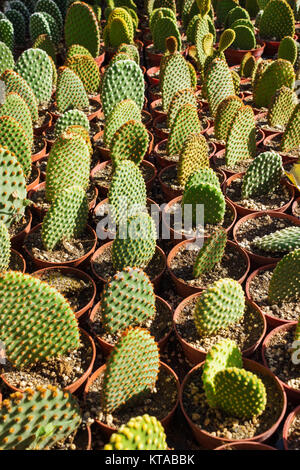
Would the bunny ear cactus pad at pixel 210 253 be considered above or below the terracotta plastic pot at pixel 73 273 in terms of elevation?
above

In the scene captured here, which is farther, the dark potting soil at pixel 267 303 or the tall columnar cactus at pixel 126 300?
the dark potting soil at pixel 267 303

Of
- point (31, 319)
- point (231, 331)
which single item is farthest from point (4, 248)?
point (231, 331)

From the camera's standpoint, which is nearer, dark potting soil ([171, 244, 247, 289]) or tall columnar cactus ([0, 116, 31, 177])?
dark potting soil ([171, 244, 247, 289])

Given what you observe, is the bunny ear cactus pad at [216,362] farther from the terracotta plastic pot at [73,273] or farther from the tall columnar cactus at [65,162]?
the tall columnar cactus at [65,162]

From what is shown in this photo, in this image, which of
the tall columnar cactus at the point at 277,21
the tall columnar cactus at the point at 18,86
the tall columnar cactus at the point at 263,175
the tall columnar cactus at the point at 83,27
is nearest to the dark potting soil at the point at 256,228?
the tall columnar cactus at the point at 263,175

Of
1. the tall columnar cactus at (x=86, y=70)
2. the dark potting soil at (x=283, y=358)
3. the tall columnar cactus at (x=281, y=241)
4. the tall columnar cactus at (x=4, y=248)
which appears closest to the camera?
the dark potting soil at (x=283, y=358)

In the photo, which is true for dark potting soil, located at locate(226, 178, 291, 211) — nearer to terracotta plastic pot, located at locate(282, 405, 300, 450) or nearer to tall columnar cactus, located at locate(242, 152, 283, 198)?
tall columnar cactus, located at locate(242, 152, 283, 198)

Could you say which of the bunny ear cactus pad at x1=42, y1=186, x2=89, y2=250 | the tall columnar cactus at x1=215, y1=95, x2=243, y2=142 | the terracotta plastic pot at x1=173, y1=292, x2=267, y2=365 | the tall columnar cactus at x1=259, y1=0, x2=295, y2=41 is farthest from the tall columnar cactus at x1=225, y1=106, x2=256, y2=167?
the tall columnar cactus at x1=259, y1=0, x2=295, y2=41
